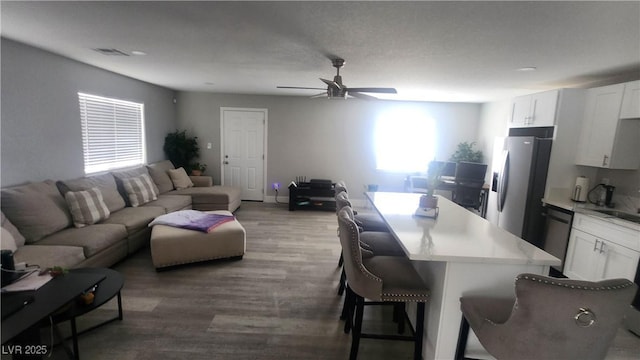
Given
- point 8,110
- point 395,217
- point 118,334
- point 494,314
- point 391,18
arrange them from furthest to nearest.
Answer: point 8,110 → point 395,217 → point 118,334 → point 391,18 → point 494,314

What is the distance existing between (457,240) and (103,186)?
4255mm

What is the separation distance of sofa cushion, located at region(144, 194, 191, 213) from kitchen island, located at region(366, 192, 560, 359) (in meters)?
3.56

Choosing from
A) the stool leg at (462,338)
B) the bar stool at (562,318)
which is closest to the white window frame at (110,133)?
the stool leg at (462,338)

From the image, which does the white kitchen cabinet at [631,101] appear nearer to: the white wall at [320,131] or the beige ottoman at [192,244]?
the white wall at [320,131]

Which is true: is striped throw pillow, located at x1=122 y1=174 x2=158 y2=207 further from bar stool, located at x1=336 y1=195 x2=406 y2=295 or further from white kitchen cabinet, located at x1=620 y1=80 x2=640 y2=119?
white kitchen cabinet, located at x1=620 y1=80 x2=640 y2=119

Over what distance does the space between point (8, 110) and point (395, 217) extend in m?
3.80

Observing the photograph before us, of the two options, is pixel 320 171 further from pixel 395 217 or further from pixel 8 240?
pixel 8 240

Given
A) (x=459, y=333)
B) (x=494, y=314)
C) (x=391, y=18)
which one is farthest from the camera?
(x=391, y=18)

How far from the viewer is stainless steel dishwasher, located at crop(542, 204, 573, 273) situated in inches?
126

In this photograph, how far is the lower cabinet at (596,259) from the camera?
2.55 m

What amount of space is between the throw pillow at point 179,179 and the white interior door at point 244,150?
995 mm

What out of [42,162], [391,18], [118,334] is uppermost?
[391,18]

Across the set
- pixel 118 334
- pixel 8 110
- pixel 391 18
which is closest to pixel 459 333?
pixel 391 18

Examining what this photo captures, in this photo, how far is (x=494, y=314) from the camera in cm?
154
